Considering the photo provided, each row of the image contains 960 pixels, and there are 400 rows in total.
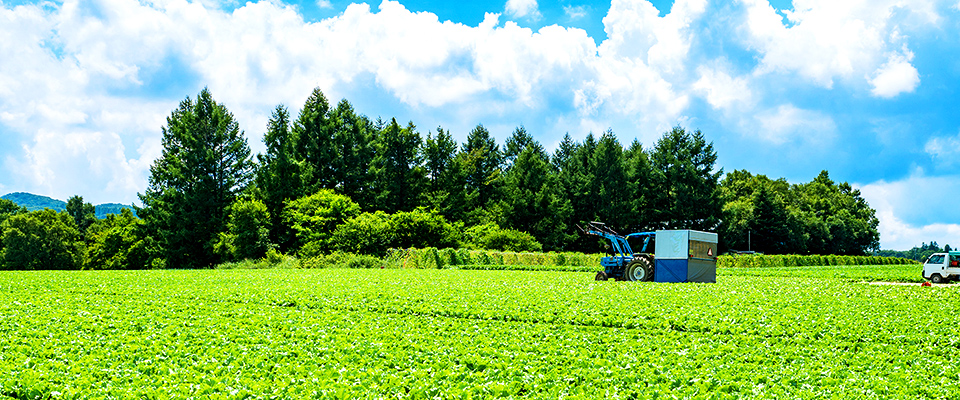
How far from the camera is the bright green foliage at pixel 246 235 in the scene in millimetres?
43281

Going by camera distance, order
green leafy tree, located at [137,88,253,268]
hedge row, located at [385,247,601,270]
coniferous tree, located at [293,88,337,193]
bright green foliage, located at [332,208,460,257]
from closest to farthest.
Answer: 1. hedge row, located at [385,247,601,270]
2. bright green foliage, located at [332,208,460,257]
3. green leafy tree, located at [137,88,253,268]
4. coniferous tree, located at [293,88,337,193]

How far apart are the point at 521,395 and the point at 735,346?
12.5 feet

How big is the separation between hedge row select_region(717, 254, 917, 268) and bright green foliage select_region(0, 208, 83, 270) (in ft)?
199

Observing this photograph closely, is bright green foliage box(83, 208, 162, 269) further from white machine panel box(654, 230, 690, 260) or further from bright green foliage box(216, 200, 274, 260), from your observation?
white machine panel box(654, 230, 690, 260)

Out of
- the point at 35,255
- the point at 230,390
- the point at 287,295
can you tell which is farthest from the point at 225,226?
the point at 230,390

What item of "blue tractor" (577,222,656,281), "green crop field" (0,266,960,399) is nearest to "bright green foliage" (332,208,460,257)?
"blue tractor" (577,222,656,281)

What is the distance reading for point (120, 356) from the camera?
8062 millimetres

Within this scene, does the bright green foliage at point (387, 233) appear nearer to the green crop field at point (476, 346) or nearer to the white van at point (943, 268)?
the green crop field at point (476, 346)

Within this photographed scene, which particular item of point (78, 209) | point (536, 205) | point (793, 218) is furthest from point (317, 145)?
point (78, 209)

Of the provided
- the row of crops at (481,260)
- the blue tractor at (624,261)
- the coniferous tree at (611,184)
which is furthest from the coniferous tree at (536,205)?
the blue tractor at (624,261)

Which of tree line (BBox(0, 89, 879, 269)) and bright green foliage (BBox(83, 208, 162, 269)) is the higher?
tree line (BBox(0, 89, 879, 269))

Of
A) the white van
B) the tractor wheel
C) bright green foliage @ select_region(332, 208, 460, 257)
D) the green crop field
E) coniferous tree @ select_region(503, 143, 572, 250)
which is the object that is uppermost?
coniferous tree @ select_region(503, 143, 572, 250)

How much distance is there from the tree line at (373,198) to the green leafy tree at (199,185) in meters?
0.10

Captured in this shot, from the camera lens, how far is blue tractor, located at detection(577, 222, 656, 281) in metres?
21.4
